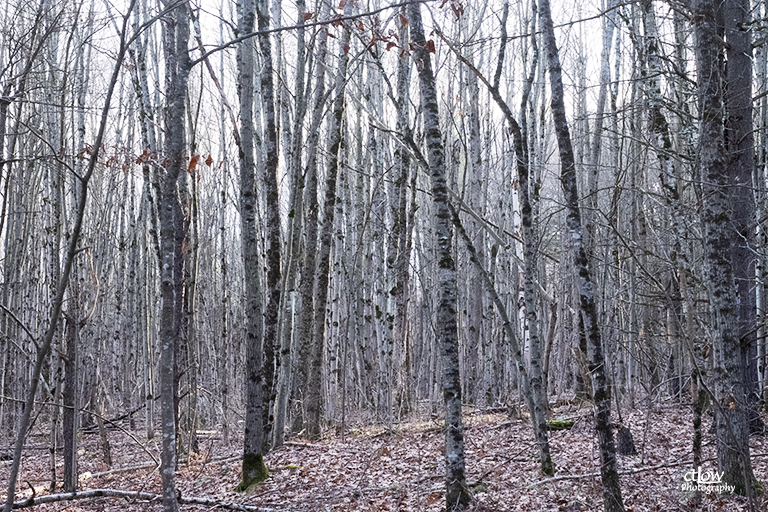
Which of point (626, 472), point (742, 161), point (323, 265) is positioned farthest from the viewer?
point (323, 265)

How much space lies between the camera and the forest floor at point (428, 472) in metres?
5.29

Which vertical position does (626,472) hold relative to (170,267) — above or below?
below

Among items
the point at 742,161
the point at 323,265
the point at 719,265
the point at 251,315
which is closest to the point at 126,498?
the point at 251,315

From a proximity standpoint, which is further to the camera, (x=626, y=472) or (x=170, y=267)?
(x=626, y=472)

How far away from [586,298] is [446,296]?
118cm

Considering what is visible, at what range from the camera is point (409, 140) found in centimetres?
630

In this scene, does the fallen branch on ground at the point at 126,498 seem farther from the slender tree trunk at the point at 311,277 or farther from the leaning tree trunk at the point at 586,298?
the slender tree trunk at the point at 311,277

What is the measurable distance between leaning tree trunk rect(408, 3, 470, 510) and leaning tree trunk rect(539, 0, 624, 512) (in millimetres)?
1051

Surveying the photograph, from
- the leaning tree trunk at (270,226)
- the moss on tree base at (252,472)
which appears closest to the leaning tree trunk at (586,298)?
the leaning tree trunk at (270,226)

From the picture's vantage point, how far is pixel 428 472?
6.55 metres

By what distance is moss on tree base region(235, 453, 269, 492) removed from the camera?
21.0ft

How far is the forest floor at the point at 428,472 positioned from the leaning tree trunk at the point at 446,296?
13.7 inches

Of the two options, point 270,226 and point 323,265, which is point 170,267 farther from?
point 323,265

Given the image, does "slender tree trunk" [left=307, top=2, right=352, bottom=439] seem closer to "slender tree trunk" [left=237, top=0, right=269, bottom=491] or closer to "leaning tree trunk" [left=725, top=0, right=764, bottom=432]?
"slender tree trunk" [left=237, top=0, right=269, bottom=491]
